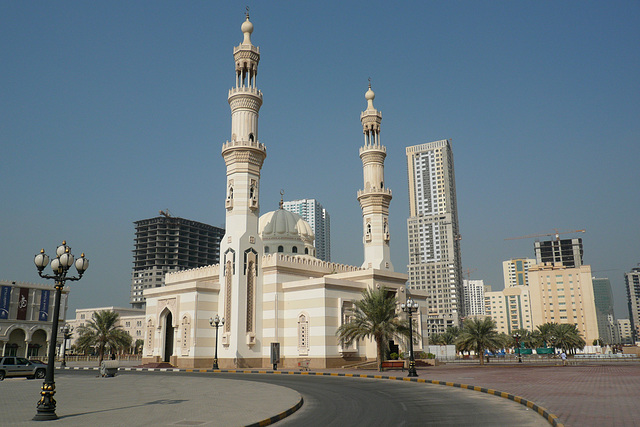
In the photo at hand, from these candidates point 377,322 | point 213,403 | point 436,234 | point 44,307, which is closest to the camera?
point 213,403

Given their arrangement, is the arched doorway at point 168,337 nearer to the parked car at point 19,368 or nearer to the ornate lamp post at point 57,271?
the parked car at point 19,368

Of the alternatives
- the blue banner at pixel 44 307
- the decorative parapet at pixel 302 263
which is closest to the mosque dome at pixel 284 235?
the decorative parapet at pixel 302 263

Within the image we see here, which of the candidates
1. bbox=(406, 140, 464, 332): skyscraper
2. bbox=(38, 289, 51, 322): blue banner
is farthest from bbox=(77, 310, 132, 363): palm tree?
bbox=(406, 140, 464, 332): skyscraper

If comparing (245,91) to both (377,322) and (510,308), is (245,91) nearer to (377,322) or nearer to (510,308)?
(377,322)

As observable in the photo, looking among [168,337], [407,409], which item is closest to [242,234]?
[168,337]

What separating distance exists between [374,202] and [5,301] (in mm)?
55912

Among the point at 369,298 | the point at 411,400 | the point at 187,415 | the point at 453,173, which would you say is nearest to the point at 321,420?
the point at 187,415

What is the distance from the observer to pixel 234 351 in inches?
1724

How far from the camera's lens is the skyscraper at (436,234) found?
581 ft

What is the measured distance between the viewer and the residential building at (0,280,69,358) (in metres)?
74.0

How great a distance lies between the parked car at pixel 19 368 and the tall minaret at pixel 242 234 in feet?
53.0

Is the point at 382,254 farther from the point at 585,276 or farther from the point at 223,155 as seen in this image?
the point at 585,276

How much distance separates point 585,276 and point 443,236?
1817 inches

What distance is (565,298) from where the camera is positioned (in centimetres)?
16112
